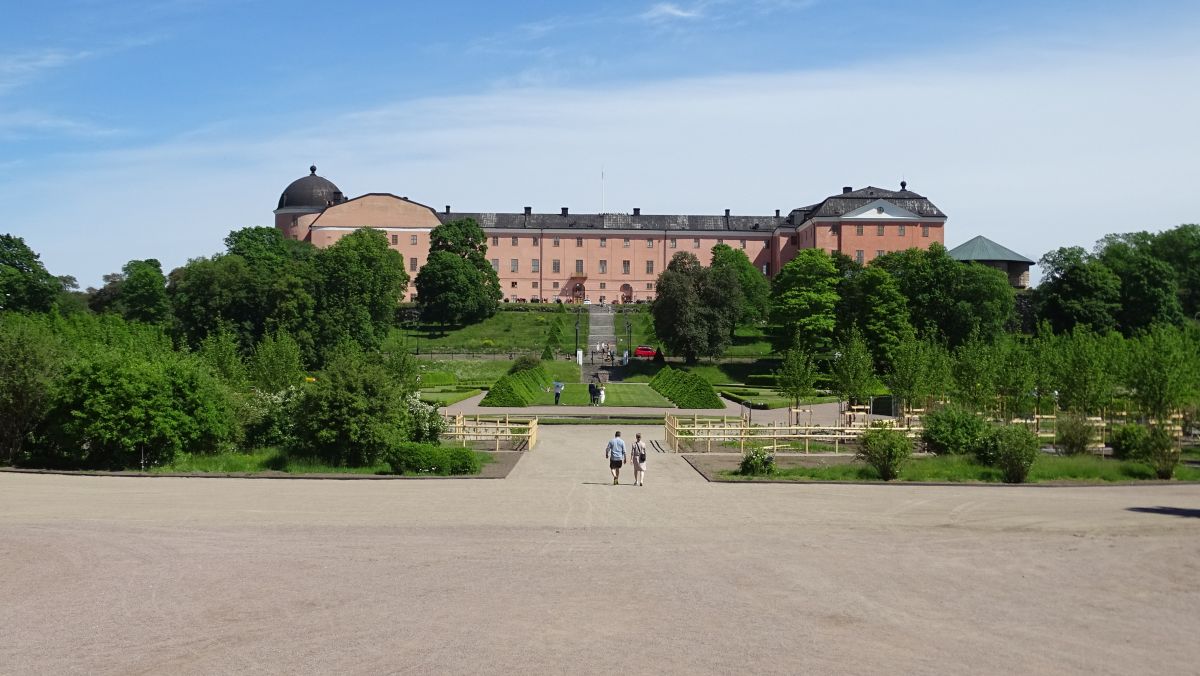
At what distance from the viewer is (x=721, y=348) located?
2987 inches

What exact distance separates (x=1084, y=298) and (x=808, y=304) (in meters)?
20.6

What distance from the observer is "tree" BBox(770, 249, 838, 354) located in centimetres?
7262

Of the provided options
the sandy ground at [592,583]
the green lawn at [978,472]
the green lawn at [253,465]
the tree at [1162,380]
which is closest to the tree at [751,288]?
the tree at [1162,380]

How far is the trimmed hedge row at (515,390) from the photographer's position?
48.4 meters

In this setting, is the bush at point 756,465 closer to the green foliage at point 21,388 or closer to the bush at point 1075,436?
the bush at point 1075,436

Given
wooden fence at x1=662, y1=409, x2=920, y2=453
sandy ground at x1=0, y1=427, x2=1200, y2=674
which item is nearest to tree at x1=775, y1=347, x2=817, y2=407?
wooden fence at x1=662, y1=409, x2=920, y2=453

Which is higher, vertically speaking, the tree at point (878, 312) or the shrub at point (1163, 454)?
the tree at point (878, 312)

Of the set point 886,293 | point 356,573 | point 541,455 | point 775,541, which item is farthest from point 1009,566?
point 886,293

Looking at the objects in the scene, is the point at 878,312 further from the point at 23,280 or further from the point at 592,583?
the point at 23,280

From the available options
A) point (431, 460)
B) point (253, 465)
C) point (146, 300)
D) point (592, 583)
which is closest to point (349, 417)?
point (431, 460)

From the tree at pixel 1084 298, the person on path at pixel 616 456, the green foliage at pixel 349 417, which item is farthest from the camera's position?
the tree at pixel 1084 298

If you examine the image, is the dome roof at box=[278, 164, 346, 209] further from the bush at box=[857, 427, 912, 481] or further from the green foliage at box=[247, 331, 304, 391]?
the bush at box=[857, 427, 912, 481]

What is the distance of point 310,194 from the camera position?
12294cm

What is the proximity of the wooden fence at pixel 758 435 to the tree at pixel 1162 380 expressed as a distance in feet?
30.4
